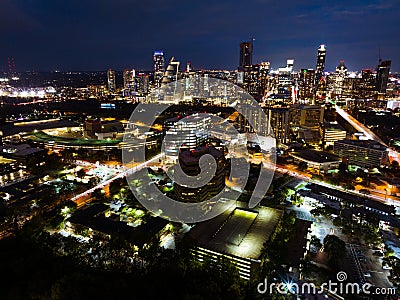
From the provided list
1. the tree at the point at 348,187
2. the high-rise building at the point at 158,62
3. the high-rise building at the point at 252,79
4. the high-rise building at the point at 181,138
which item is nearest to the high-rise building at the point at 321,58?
the high-rise building at the point at 252,79

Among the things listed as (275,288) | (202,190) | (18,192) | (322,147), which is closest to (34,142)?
(18,192)

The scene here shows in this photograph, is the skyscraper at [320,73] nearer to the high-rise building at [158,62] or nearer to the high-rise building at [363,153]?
the high-rise building at [363,153]

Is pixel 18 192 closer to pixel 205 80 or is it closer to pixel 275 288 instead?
pixel 275 288

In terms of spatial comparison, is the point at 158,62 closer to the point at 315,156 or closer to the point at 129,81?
the point at 129,81

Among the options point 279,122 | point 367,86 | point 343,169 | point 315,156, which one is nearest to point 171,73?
point 367,86

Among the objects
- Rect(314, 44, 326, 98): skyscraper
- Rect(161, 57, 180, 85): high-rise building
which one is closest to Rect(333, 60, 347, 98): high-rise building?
Rect(314, 44, 326, 98): skyscraper
